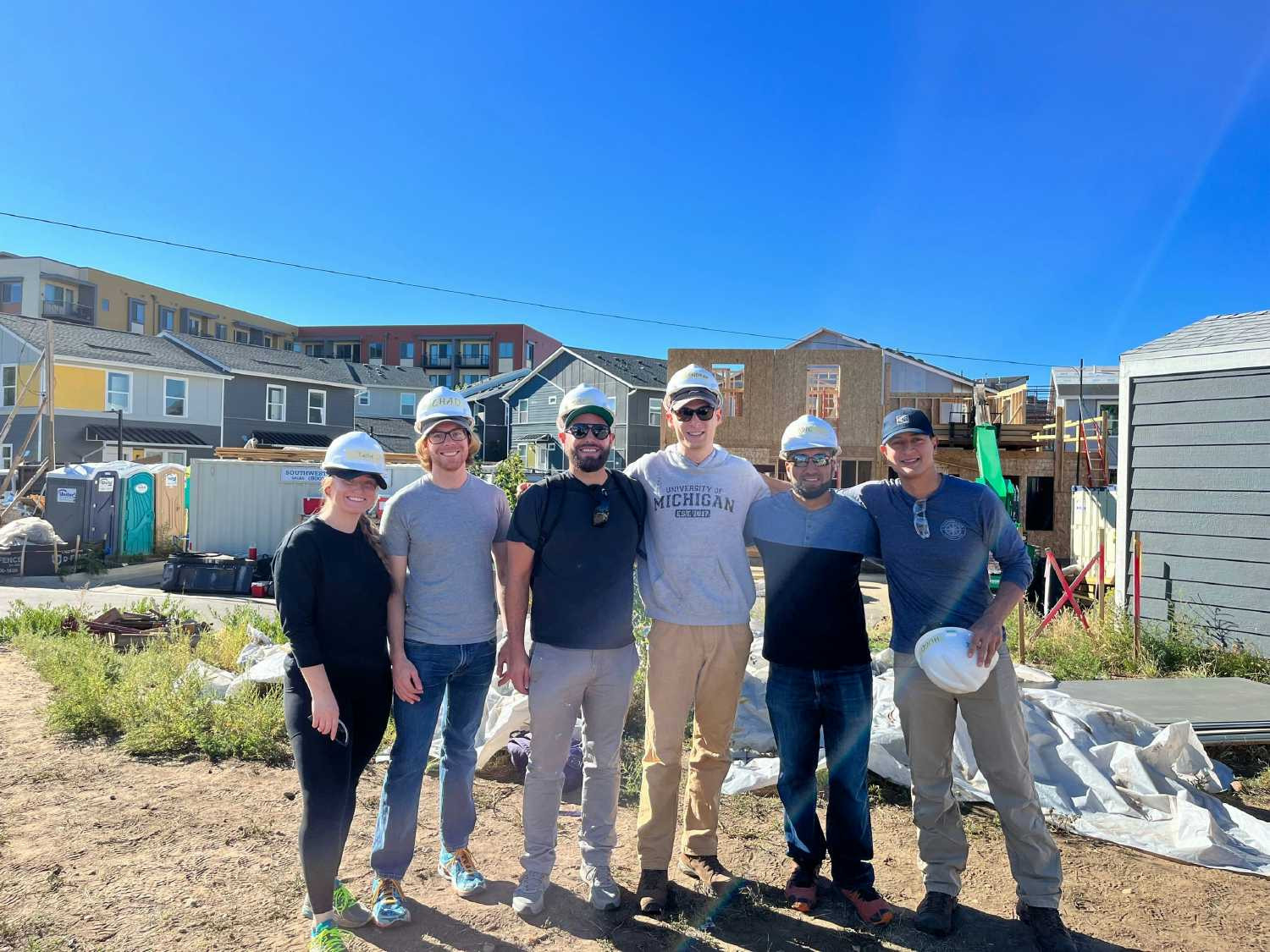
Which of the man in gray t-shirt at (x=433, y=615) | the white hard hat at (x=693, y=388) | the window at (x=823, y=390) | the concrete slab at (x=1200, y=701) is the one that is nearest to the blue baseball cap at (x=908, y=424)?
the white hard hat at (x=693, y=388)

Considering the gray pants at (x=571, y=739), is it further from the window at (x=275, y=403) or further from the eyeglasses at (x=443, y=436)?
the window at (x=275, y=403)

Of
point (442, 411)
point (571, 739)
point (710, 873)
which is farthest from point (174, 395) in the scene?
point (710, 873)

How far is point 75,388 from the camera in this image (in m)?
26.1

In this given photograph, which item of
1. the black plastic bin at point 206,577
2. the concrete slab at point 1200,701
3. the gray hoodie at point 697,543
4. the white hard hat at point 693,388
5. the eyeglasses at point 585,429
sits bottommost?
the black plastic bin at point 206,577

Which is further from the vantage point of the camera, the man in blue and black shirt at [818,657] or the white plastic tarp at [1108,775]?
the white plastic tarp at [1108,775]

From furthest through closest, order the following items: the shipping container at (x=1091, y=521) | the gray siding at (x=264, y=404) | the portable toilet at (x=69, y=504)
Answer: the gray siding at (x=264, y=404) → the portable toilet at (x=69, y=504) → the shipping container at (x=1091, y=521)

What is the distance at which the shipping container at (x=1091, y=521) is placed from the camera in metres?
13.1

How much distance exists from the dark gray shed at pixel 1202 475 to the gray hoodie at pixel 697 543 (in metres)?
5.79

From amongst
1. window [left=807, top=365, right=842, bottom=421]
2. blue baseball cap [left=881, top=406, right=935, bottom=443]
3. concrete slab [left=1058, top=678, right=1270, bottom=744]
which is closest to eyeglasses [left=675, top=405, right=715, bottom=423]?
blue baseball cap [left=881, top=406, right=935, bottom=443]

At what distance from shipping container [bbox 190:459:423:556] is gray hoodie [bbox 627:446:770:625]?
1413 centimetres

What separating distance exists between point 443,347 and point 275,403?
94.4 feet

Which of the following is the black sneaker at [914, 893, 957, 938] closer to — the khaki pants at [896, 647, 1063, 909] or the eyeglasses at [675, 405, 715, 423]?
the khaki pants at [896, 647, 1063, 909]

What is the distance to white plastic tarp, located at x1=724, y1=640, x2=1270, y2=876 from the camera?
394cm

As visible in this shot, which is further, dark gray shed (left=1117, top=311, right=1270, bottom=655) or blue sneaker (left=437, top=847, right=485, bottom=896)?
dark gray shed (left=1117, top=311, right=1270, bottom=655)
